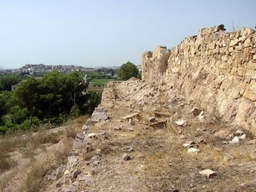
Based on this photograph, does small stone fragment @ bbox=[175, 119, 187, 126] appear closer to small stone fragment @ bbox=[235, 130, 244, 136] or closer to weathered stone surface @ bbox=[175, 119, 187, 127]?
weathered stone surface @ bbox=[175, 119, 187, 127]

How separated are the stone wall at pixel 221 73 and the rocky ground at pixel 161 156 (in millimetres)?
238

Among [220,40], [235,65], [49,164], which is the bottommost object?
[49,164]

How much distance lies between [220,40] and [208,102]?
4.00ft

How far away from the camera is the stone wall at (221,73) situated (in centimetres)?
416

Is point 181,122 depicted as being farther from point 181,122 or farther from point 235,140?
point 235,140

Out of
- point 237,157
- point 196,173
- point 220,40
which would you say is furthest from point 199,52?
point 196,173

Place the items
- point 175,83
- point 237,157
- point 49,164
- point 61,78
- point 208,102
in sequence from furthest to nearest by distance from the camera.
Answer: point 61,78 < point 175,83 < point 208,102 < point 49,164 < point 237,157

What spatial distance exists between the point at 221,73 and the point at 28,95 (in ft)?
61.2

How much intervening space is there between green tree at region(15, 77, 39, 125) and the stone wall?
1615 centimetres

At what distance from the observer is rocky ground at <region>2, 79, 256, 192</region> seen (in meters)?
2.86

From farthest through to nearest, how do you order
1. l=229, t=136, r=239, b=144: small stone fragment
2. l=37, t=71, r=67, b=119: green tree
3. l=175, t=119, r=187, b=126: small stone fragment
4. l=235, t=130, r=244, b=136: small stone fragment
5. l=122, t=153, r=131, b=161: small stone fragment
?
l=37, t=71, r=67, b=119: green tree
l=175, t=119, r=187, b=126: small stone fragment
l=235, t=130, r=244, b=136: small stone fragment
l=229, t=136, r=239, b=144: small stone fragment
l=122, t=153, r=131, b=161: small stone fragment

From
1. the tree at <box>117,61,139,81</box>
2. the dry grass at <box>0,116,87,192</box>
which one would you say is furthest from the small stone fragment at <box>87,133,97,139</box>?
the tree at <box>117,61,139,81</box>

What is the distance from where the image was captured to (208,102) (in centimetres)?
527

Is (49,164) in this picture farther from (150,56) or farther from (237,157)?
(150,56)
